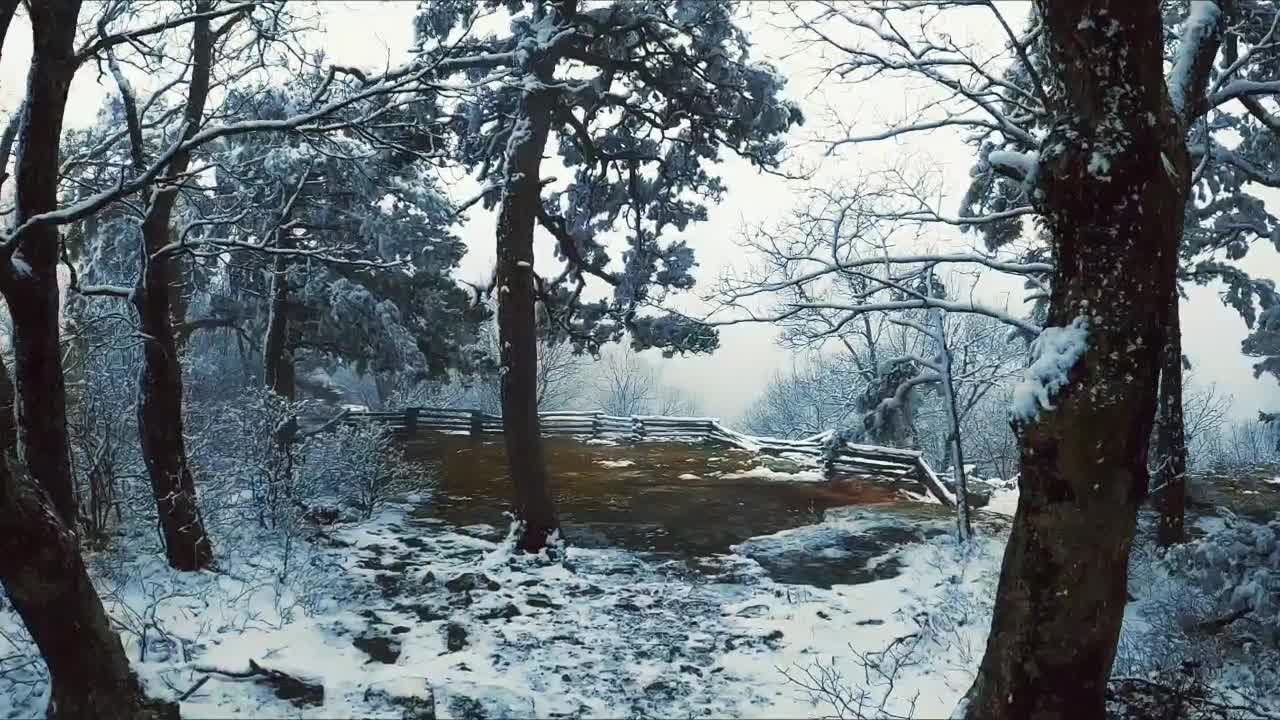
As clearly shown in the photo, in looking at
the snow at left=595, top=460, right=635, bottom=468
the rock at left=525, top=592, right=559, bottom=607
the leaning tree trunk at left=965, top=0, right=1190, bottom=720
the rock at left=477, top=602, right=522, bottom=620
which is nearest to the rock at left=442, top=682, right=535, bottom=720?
the rock at left=477, top=602, right=522, bottom=620

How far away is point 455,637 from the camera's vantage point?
7102 mm

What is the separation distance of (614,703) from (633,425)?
20.7m

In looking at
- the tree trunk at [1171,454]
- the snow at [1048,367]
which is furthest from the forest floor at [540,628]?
the snow at [1048,367]

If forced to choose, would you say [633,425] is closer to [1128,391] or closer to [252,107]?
[252,107]

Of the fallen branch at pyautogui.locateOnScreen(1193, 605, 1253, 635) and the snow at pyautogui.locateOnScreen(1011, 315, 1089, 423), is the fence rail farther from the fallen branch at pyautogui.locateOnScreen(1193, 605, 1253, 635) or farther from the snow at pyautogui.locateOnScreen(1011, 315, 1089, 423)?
the snow at pyautogui.locateOnScreen(1011, 315, 1089, 423)

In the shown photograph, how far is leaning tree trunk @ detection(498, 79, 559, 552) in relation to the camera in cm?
997


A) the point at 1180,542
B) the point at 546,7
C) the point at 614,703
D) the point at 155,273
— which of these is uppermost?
the point at 546,7

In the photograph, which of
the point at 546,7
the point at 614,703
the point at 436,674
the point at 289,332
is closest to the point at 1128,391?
the point at 614,703

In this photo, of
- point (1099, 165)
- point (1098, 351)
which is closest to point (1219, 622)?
point (1098, 351)

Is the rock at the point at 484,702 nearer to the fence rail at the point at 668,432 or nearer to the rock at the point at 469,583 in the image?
the rock at the point at 469,583

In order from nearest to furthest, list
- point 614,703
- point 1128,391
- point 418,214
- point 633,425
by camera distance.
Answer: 1. point 1128,391
2. point 614,703
3. point 418,214
4. point 633,425

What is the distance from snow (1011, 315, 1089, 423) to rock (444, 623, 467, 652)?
5.28 m

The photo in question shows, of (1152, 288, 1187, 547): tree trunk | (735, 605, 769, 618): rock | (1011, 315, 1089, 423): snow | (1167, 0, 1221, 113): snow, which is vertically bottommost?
(735, 605, 769, 618): rock

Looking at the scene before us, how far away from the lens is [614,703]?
582 cm
